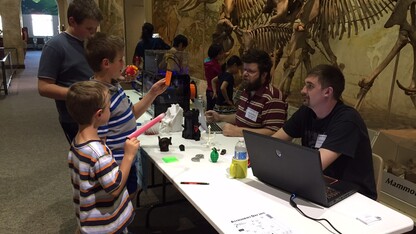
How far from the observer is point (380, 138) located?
2494mm

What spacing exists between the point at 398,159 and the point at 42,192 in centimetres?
293

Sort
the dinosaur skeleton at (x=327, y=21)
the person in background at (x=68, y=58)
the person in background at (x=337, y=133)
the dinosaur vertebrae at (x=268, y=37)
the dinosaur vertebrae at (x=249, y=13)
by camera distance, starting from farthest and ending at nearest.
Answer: the dinosaur vertebrae at (x=249, y=13)
the dinosaur vertebrae at (x=268, y=37)
the dinosaur skeleton at (x=327, y=21)
the person in background at (x=68, y=58)
the person in background at (x=337, y=133)

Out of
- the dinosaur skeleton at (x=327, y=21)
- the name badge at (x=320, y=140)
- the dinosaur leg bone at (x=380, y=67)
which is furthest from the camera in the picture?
the dinosaur skeleton at (x=327, y=21)

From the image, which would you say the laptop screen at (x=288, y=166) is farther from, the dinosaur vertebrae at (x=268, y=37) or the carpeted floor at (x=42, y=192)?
the dinosaur vertebrae at (x=268, y=37)

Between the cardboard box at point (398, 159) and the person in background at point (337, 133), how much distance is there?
0.80m

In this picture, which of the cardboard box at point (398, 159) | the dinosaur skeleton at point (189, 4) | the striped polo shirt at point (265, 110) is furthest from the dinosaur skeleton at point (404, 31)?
the dinosaur skeleton at point (189, 4)

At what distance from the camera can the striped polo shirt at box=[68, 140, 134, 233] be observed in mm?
1397

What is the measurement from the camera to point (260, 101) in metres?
2.38

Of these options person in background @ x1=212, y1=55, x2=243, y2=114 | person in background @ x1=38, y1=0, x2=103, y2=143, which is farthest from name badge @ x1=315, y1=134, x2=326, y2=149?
person in background @ x1=212, y1=55, x2=243, y2=114

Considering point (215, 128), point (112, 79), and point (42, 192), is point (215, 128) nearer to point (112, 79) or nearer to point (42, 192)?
point (112, 79)

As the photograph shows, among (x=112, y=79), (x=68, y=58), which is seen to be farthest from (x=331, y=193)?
(x=68, y=58)

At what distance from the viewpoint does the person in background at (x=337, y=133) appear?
1622 mm

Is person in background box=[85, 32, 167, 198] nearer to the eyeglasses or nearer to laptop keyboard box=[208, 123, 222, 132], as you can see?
laptop keyboard box=[208, 123, 222, 132]

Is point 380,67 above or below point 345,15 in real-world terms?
below
